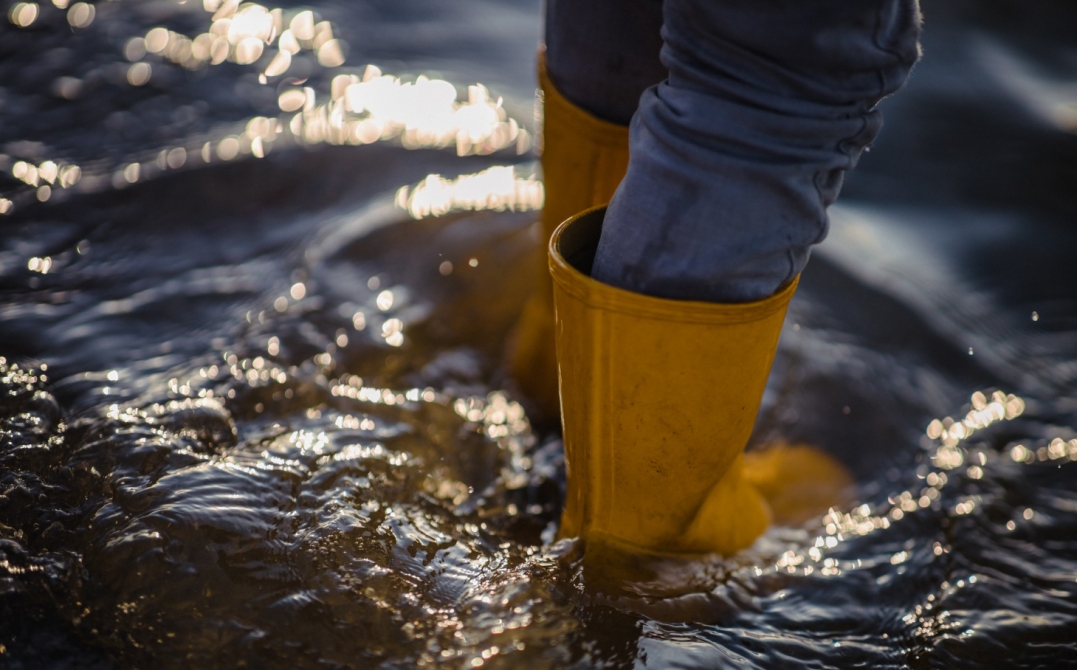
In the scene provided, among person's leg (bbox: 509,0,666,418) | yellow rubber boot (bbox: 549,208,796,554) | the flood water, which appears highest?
person's leg (bbox: 509,0,666,418)

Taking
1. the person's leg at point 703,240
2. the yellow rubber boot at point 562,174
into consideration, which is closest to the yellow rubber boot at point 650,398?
the person's leg at point 703,240

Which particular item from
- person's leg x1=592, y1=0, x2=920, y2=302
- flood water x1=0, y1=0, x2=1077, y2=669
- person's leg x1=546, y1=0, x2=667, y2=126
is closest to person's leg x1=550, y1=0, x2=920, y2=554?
person's leg x1=592, y1=0, x2=920, y2=302

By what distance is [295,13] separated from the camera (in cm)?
278

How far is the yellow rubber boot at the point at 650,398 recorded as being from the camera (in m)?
0.88

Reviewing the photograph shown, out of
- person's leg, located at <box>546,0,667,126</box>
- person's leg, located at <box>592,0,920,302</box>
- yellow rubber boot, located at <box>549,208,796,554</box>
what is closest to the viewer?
person's leg, located at <box>592,0,920,302</box>

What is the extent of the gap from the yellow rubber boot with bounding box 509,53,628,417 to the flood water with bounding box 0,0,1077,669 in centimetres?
8

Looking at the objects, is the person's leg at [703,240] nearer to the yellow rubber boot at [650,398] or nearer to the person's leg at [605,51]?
the yellow rubber boot at [650,398]

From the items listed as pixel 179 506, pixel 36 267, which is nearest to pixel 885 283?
pixel 179 506

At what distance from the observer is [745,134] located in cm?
79

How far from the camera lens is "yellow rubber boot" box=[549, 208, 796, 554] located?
34.5 inches

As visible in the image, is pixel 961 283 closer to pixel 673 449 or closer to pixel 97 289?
pixel 673 449

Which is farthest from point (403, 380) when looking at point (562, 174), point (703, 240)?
point (703, 240)

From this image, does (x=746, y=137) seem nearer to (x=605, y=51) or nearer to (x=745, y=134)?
(x=745, y=134)

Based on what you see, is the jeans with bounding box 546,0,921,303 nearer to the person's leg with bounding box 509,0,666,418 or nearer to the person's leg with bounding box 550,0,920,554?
the person's leg with bounding box 550,0,920,554
